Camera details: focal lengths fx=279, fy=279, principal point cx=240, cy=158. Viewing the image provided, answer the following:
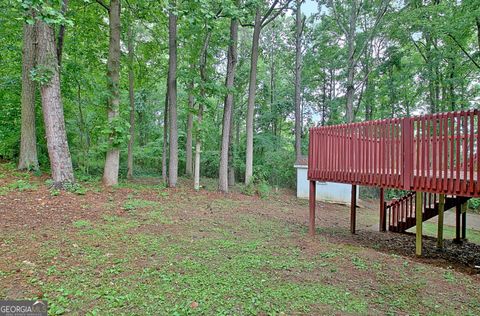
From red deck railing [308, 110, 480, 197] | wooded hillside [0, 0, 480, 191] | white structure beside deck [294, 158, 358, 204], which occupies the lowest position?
white structure beside deck [294, 158, 358, 204]

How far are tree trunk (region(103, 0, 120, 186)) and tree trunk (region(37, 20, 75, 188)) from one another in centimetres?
144

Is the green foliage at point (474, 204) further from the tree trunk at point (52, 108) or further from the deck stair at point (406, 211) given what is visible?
the tree trunk at point (52, 108)

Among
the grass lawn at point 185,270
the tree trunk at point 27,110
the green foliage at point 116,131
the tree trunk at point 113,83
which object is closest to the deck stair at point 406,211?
the grass lawn at point 185,270

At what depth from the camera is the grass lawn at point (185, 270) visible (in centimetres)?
275

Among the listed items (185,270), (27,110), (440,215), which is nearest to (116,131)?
(27,110)

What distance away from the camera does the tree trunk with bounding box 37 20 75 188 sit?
6.02 metres

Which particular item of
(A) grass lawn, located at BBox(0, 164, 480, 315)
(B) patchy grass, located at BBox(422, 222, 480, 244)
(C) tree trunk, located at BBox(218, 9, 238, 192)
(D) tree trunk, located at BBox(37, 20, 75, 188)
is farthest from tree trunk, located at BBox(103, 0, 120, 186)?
(B) patchy grass, located at BBox(422, 222, 480, 244)

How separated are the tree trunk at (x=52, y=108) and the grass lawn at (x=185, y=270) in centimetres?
54

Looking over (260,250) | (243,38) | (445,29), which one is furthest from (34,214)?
(243,38)

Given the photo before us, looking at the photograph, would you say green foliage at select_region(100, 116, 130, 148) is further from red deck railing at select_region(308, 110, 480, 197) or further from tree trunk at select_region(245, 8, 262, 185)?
tree trunk at select_region(245, 8, 262, 185)

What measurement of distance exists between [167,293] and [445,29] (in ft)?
46.5

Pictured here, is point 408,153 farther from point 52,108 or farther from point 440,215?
point 52,108

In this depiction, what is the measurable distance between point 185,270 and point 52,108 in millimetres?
4986

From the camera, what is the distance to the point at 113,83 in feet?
24.9
